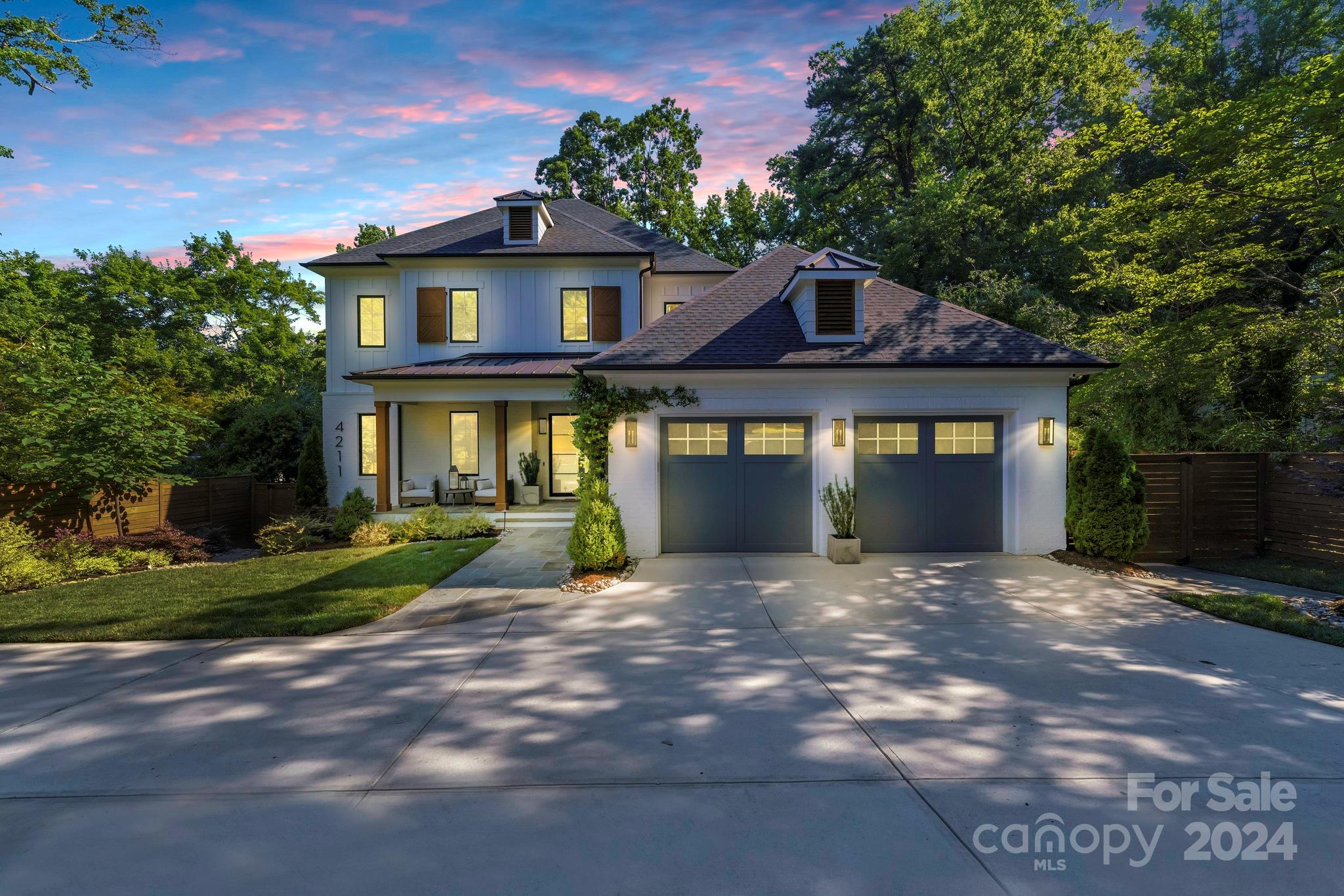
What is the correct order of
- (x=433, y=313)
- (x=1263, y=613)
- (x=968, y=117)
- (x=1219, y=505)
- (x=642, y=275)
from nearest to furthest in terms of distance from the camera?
(x=1263, y=613) → (x=1219, y=505) → (x=433, y=313) → (x=642, y=275) → (x=968, y=117)

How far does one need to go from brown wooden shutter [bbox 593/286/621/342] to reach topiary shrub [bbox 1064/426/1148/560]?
1120cm

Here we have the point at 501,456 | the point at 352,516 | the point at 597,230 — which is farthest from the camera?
the point at 597,230

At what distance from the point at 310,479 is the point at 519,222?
9.01 meters

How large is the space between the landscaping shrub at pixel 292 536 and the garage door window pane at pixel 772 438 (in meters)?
9.82

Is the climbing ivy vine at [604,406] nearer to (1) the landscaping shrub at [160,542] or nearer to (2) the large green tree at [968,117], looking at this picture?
(1) the landscaping shrub at [160,542]

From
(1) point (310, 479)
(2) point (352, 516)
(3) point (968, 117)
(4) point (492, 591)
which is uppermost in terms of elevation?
(3) point (968, 117)

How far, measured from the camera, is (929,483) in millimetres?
10156

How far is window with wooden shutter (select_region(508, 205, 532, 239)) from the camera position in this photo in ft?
52.7

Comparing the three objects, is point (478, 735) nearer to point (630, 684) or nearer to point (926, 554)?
point (630, 684)

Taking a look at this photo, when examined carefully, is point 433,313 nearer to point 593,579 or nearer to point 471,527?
point 471,527

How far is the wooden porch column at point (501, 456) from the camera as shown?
46.4 ft

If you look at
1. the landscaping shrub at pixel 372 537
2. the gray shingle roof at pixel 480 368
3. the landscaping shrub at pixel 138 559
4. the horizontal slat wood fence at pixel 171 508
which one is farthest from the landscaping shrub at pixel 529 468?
the landscaping shrub at pixel 138 559

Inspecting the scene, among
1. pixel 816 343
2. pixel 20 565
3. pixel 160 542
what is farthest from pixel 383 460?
pixel 816 343

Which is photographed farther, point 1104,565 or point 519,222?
point 519,222
